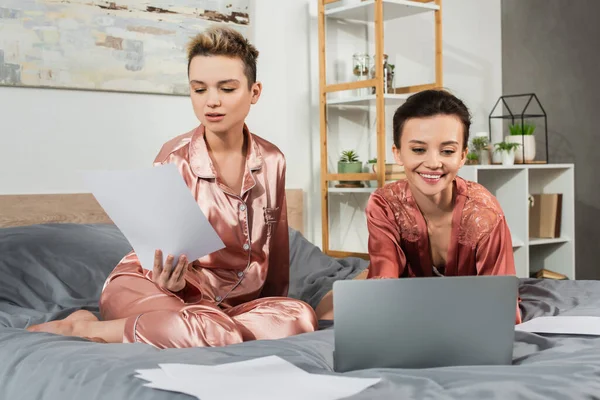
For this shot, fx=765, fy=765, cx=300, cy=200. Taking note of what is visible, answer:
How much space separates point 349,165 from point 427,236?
4.68 feet

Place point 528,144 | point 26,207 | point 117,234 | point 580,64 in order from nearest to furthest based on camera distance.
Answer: point 117,234
point 26,207
point 528,144
point 580,64

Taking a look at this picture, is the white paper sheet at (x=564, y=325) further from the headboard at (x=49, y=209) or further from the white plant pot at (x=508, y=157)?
the white plant pot at (x=508, y=157)

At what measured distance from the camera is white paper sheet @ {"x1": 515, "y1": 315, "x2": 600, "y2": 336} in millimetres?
1494

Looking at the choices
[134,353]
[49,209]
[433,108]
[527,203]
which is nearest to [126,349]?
[134,353]

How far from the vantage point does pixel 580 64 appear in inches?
154

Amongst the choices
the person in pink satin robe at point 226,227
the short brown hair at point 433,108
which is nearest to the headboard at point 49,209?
the person in pink satin robe at point 226,227

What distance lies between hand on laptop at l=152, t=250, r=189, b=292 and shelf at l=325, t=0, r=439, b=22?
6.25 ft

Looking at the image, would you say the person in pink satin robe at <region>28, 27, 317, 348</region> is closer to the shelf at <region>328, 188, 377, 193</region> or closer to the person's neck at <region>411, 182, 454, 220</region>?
the person's neck at <region>411, 182, 454, 220</region>

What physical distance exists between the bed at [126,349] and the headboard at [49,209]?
29cm

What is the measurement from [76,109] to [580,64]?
2.56 metres

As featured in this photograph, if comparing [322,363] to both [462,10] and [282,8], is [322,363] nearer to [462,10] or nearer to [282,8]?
[282,8]

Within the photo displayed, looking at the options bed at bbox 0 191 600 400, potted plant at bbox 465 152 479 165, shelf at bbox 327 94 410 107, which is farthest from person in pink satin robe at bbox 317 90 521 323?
potted plant at bbox 465 152 479 165

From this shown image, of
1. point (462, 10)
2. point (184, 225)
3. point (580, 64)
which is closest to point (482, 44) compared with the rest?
point (462, 10)

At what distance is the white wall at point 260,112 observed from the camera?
2592mm
